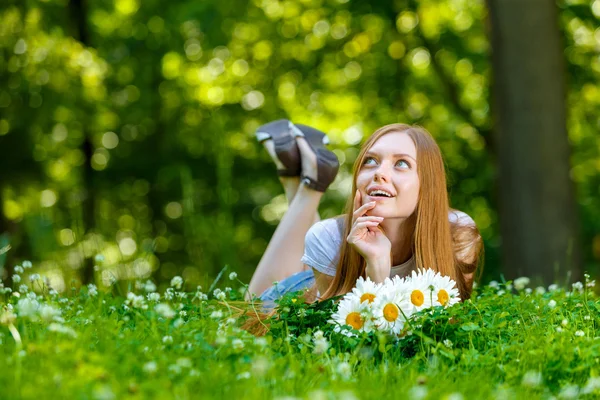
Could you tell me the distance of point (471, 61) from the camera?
34.2ft

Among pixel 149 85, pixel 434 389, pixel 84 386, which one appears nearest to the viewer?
pixel 84 386

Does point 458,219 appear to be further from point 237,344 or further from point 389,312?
point 237,344

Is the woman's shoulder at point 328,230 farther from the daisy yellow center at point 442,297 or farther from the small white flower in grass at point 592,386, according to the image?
the small white flower in grass at point 592,386

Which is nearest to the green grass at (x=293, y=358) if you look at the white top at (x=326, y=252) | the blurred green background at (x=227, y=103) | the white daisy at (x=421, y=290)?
the white daisy at (x=421, y=290)

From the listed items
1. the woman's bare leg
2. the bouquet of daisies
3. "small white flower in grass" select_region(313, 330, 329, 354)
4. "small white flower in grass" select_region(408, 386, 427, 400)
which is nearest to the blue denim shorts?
the woman's bare leg

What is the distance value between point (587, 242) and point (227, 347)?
9.11m

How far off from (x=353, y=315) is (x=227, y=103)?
344 inches

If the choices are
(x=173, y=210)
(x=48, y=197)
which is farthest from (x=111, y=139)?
(x=173, y=210)

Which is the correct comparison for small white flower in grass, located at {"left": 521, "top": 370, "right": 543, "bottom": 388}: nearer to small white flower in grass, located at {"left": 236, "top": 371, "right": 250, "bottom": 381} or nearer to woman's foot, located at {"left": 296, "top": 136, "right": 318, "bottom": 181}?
small white flower in grass, located at {"left": 236, "top": 371, "right": 250, "bottom": 381}

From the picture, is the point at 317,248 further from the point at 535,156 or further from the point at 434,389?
the point at 535,156

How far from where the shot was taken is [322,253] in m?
3.82

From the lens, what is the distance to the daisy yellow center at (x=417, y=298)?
10.2 ft

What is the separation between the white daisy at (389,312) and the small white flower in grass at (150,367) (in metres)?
0.97

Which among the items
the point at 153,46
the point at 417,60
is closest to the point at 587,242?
the point at 417,60
